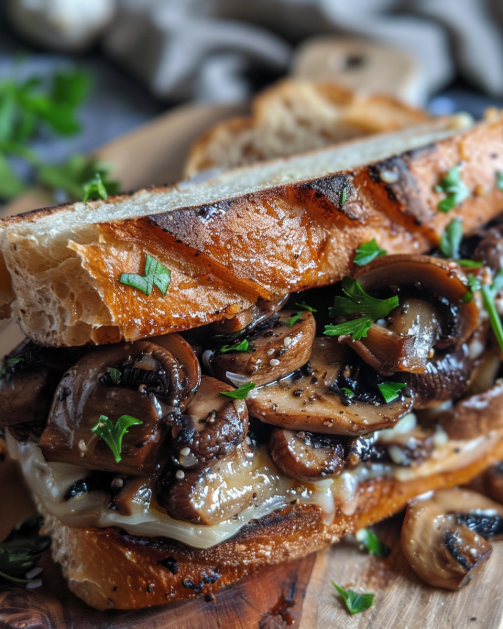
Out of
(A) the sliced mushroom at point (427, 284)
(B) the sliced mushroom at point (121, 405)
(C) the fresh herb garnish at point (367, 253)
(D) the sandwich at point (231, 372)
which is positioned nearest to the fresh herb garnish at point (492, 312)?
(D) the sandwich at point (231, 372)

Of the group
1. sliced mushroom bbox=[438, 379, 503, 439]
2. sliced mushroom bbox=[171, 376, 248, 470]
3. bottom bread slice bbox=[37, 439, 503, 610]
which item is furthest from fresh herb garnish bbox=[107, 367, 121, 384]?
sliced mushroom bbox=[438, 379, 503, 439]

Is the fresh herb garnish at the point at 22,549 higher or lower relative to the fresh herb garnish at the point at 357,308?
lower

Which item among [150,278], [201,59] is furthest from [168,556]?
[201,59]

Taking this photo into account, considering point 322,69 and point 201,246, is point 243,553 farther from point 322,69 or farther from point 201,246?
point 322,69

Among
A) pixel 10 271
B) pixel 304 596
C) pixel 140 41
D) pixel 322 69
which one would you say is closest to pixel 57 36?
pixel 140 41

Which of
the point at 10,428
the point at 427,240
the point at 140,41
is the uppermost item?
the point at 427,240

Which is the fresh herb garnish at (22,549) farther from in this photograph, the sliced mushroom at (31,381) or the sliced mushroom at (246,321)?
the sliced mushroom at (246,321)
